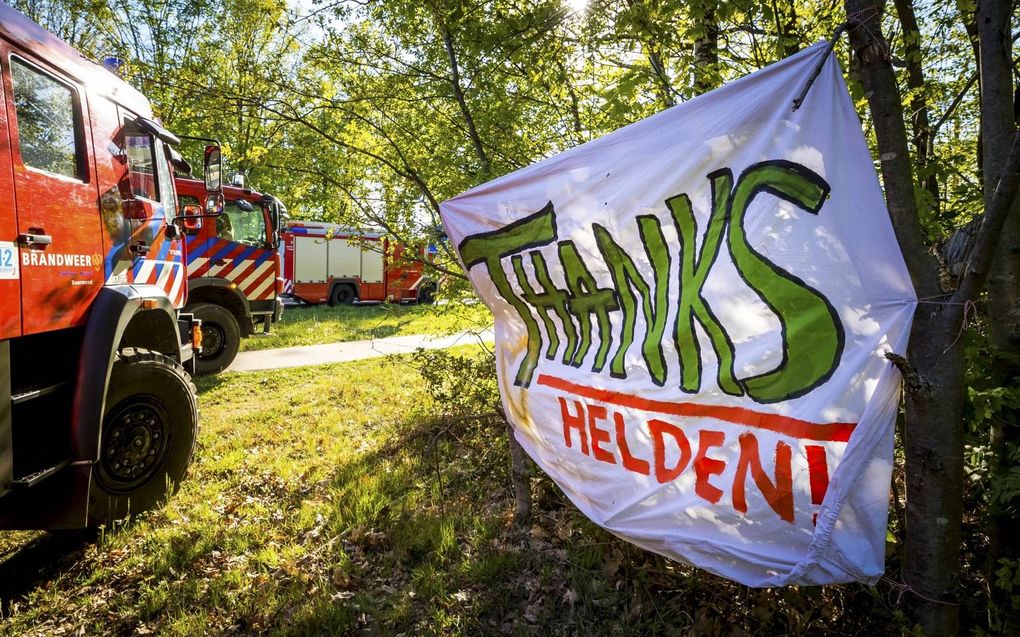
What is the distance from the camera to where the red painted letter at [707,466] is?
6.12 ft

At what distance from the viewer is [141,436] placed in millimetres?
3693

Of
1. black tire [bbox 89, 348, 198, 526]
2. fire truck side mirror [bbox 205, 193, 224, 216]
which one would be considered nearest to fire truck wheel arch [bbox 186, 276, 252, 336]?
fire truck side mirror [bbox 205, 193, 224, 216]

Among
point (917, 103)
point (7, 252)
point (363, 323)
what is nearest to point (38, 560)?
point (7, 252)

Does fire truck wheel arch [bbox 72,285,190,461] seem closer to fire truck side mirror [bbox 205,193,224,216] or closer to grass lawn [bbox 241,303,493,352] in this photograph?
fire truck side mirror [bbox 205,193,224,216]

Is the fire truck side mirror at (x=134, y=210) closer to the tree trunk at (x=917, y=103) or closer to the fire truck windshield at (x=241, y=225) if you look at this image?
the tree trunk at (x=917, y=103)

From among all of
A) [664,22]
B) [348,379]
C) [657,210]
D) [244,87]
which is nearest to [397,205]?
[244,87]

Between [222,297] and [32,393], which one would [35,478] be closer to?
[32,393]

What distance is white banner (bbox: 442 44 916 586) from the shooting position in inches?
63.9

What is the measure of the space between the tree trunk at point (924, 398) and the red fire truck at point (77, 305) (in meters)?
3.86

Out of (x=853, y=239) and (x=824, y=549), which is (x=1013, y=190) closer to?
(x=853, y=239)

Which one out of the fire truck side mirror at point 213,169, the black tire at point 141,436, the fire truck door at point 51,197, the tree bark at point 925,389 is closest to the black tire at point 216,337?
the fire truck side mirror at point 213,169

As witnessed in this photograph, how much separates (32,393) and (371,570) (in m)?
2.06

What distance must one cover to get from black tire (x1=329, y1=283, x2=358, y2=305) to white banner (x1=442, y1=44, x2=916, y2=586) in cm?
1740

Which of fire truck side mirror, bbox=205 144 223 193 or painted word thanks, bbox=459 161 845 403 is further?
fire truck side mirror, bbox=205 144 223 193
